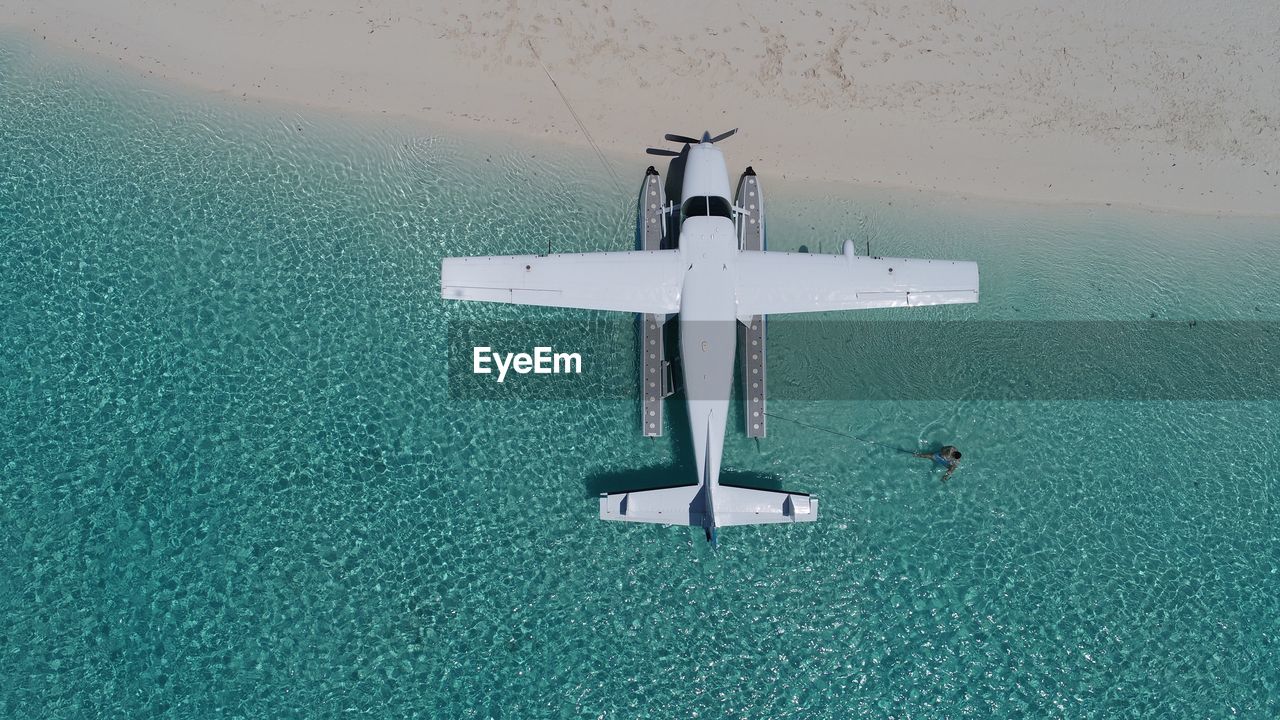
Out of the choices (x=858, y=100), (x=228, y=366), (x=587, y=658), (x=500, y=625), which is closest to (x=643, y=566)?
(x=587, y=658)

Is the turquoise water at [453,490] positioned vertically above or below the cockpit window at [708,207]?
below

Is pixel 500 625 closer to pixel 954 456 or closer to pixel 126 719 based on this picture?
pixel 126 719

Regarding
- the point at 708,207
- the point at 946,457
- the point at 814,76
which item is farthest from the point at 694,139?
the point at 946,457

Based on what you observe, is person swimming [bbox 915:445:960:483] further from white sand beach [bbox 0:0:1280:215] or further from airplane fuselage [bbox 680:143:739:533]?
white sand beach [bbox 0:0:1280:215]

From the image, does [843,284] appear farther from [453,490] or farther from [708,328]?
[453,490]

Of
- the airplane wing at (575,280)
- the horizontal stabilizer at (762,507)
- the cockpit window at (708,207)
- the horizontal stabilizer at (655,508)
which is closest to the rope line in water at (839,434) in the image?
the horizontal stabilizer at (762,507)

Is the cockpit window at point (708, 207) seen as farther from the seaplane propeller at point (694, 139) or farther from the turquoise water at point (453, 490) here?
the turquoise water at point (453, 490)

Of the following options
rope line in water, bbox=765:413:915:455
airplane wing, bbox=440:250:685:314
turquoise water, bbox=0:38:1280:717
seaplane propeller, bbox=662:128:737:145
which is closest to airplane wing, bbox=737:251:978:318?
airplane wing, bbox=440:250:685:314
